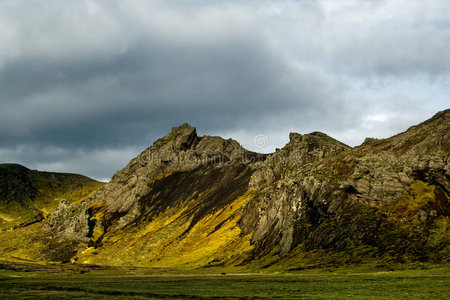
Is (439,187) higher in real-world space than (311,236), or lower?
higher

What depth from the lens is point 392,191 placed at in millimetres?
166500

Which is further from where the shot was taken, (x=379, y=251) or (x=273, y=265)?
(x=273, y=265)

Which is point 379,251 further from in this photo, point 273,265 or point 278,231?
point 278,231

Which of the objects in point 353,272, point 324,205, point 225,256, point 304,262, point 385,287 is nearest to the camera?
point 385,287

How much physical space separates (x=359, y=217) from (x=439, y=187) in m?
34.7

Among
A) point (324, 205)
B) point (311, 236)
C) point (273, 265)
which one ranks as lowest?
point (273, 265)

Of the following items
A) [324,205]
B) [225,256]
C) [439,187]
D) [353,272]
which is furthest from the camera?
[225,256]

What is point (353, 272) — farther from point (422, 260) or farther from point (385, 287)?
point (385, 287)

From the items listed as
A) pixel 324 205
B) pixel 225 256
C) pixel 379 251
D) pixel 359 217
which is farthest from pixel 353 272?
pixel 225 256

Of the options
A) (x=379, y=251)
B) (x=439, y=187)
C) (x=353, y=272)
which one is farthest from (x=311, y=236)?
(x=439, y=187)

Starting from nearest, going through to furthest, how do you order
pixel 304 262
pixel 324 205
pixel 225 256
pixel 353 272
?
1. pixel 353 272
2. pixel 304 262
3. pixel 324 205
4. pixel 225 256

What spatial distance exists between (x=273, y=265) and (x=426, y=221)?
199 ft

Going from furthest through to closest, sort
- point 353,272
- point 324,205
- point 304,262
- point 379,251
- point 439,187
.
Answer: point 324,205 → point 439,187 → point 304,262 → point 379,251 → point 353,272

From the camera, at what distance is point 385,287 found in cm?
7694
